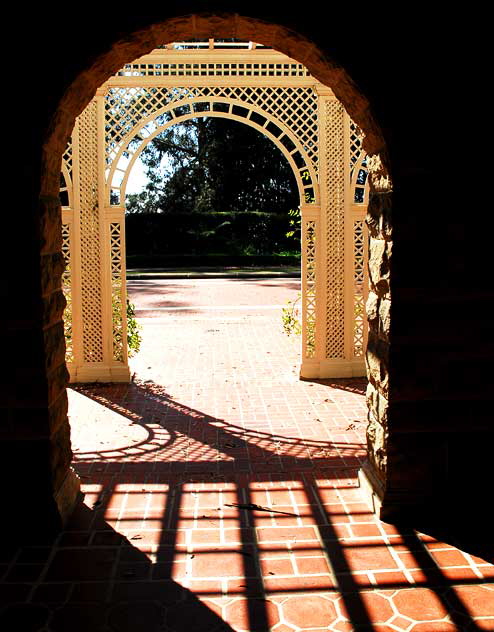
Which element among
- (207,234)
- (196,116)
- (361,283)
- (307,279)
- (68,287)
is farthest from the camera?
(207,234)

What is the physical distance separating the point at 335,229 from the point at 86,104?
4509 millimetres

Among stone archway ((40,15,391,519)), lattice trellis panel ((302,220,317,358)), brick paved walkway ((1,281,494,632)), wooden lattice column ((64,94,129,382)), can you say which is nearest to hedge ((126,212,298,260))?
lattice trellis panel ((302,220,317,358))

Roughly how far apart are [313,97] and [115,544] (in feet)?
19.5

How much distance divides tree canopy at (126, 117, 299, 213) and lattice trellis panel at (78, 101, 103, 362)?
21.2 meters

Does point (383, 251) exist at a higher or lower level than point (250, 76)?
lower

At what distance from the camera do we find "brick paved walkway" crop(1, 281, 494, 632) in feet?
10.0

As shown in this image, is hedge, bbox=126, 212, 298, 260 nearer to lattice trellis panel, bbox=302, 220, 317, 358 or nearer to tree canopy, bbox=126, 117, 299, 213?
tree canopy, bbox=126, 117, 299, 213

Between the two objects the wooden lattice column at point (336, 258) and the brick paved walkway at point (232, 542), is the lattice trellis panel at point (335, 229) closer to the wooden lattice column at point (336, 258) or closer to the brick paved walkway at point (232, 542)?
A: the wooden lattice column at point (336, 258)

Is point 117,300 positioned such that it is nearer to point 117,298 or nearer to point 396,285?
point 117,298

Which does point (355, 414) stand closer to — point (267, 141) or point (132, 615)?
point (132, 615)

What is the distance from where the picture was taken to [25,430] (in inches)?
148

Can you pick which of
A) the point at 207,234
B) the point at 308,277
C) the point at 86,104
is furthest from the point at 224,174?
the point at 86,104

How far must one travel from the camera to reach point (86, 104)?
12.9 feet

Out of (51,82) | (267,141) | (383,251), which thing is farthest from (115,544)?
(267,141)
